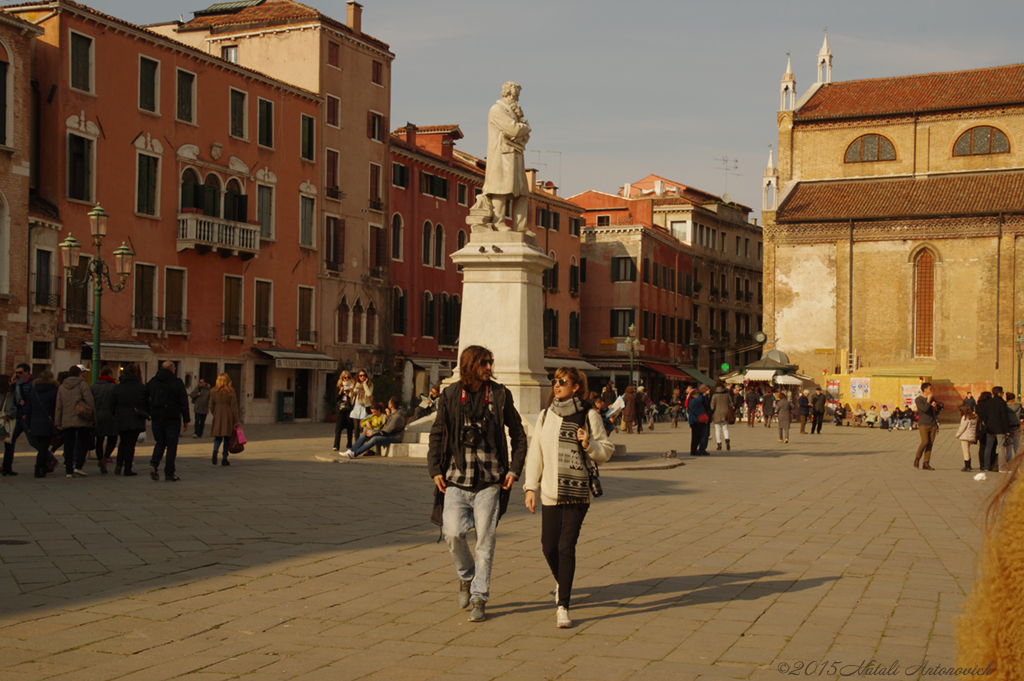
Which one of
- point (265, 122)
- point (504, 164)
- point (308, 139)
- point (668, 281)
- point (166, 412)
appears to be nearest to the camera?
point (166, 412)

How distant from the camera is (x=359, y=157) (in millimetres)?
44656

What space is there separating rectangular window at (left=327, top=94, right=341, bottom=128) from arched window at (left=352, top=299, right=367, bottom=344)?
7.06 meters

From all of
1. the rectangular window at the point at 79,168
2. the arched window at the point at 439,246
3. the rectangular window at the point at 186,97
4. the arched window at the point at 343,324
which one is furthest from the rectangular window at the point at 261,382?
the arched window at the point at 439,246

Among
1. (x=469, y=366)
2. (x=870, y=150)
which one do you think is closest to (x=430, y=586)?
(x=469, y=366)

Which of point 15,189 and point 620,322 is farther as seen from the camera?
point 620,322

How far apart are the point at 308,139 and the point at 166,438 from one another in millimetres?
28838

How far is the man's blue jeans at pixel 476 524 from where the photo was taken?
6.49 meters

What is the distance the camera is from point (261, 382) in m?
39.2

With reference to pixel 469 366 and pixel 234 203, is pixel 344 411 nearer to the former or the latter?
pixel 469 366

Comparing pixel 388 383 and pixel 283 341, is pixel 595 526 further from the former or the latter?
pixel 283 341

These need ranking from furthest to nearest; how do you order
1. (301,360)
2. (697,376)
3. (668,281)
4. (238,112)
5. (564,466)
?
1. (697,376)
2. (668,281)
3. (301,360)
4. (238,112)
5. (564,466)

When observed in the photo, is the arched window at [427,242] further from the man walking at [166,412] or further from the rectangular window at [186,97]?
the man walking at [166,412]

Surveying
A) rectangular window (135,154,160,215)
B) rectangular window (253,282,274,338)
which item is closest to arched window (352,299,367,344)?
rectangular window (253,282,274,338)

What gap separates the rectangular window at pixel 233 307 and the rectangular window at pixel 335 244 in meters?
5.30
